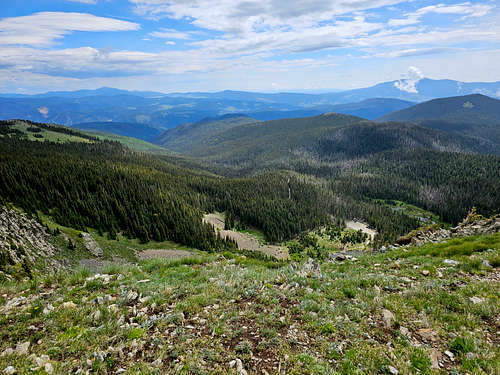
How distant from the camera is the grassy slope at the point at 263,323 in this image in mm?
7859

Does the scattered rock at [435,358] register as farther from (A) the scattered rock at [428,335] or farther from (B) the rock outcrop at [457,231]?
(B) the rock outcrop at [457,231]

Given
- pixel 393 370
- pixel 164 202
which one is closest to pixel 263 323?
pixel 393 370

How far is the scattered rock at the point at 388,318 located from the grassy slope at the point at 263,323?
161mm

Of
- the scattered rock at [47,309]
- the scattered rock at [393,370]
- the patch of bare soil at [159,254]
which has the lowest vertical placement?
the patch of bare soil at [159,254]

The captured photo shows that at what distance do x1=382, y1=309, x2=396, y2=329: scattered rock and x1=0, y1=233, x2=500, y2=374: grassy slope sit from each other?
0.53 ft

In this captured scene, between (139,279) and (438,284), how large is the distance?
58.3ft

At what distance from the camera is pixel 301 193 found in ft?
640

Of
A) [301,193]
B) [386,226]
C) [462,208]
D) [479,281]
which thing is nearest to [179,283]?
[479,281]

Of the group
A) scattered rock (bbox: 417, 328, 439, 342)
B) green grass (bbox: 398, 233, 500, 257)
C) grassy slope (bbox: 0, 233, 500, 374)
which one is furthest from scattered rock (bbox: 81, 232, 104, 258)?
scattered rock (bbox: 417, 328, 439, 342)

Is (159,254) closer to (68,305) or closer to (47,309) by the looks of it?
(68,305)

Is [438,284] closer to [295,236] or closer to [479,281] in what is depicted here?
[479,281]

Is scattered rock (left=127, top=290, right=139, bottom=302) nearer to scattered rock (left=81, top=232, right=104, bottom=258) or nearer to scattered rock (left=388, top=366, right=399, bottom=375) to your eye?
scattered rock (left=388, top=366, right=399, bottom=375)

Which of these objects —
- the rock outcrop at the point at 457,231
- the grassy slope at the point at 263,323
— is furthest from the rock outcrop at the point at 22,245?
the rock outcrop at the point at 457,231

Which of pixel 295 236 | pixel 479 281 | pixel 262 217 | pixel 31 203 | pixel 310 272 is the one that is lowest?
pixel 295 236
